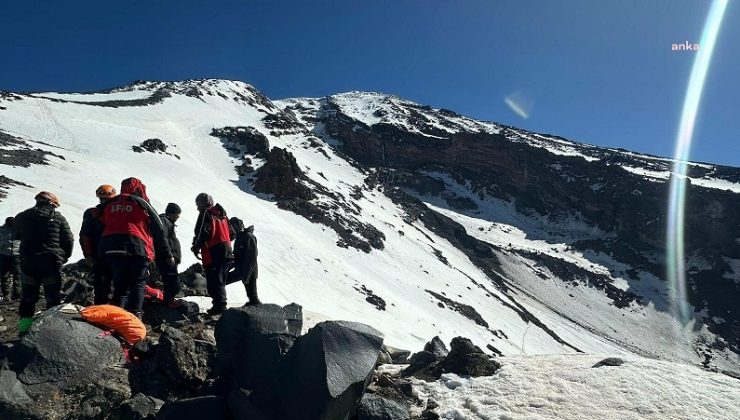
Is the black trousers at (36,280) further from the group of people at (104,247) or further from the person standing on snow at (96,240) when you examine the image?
the person standing on snow at (96,240)

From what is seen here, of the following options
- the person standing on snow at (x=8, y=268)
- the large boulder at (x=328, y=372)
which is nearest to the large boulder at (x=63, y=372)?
the large boulder at (x=328, y=372)

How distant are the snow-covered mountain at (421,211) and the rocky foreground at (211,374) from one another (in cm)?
557

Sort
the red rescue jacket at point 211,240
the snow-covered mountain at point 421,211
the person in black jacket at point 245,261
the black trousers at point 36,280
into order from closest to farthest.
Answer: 1. the black trousers at point 36,280
2. the red rescue jacket at point 211,240
3. the person in black jacket at point 245,261
4. the snow-covered mountain at point 421,211

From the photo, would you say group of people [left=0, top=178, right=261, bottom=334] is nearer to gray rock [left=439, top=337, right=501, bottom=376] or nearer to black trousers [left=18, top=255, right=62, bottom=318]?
black trousers [left=18, top=255, right=62, bottom=318]

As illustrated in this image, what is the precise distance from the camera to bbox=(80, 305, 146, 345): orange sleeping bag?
5496 millimetres

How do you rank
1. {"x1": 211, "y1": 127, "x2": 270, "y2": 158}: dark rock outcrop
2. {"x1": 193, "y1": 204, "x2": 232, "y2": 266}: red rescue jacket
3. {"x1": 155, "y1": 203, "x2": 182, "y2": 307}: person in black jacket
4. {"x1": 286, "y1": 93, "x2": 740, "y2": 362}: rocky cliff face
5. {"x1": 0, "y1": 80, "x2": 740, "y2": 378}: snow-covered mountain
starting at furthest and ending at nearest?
{"x1": 286, "y1": 93, "x2": 740, "y2": 362}: rocky cliff face < {"x1": 211, "y1": 127, "x2": 270, "y2": 158}: dark rock outcrop < {"x1": 0, "y1": 80, "x2": 740, "y2": 378}: snow-covered mountain < {"x1": 193, "y1": 204, "x2": 232, "y2": 266}: red rescue jacket < {"x1": 155, "y1": 203, "x2": 182, "y2": 307}: person in black jacket

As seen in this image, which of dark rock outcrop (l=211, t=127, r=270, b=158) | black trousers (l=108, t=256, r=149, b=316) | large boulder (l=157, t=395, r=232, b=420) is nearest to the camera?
large boulder (l=157, t=395, r=232, b=420)

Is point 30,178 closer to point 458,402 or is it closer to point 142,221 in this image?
point 142,221

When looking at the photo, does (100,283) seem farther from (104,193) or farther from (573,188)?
(573,188)

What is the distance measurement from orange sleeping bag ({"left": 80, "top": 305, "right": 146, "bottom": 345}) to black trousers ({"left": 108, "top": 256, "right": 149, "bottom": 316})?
30.5 inches

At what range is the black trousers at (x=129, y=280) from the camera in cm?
646

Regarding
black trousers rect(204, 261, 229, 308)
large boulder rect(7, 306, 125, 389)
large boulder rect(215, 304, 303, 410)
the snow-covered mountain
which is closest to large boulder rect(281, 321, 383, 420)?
large boulder rect(215, 304, 303, 410)

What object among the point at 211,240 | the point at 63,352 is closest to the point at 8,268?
the point at 211,240

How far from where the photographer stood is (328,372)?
4.63m
